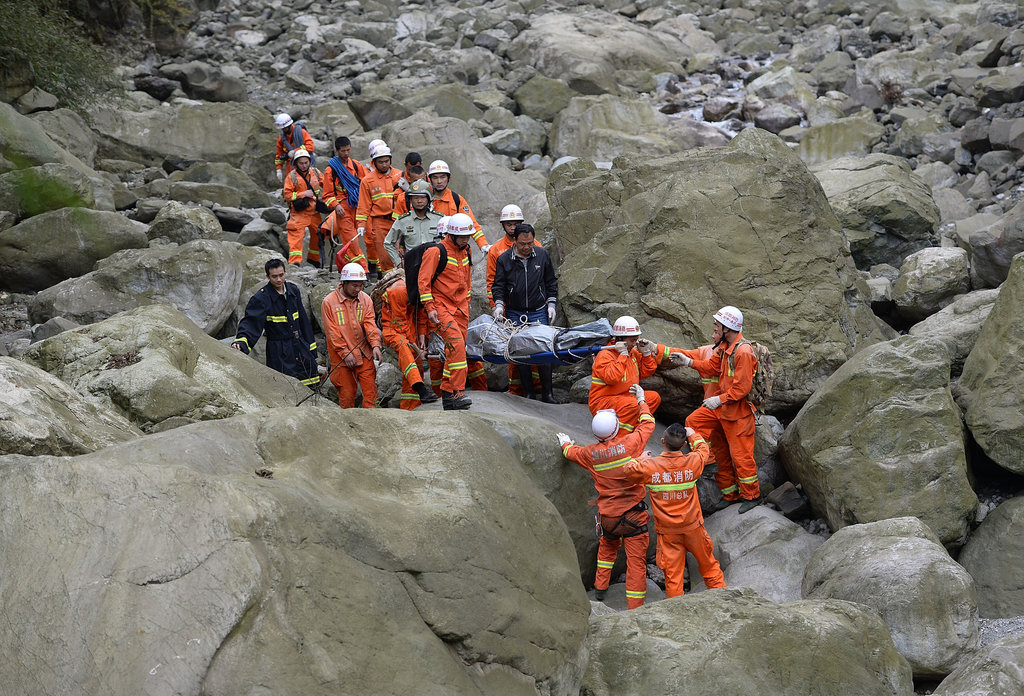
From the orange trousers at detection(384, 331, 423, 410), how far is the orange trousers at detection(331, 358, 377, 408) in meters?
0.29

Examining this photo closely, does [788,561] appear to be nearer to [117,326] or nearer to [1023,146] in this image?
[117,326]

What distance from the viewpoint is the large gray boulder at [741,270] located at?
9.77 metres

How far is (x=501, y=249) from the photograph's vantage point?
33.2 ft

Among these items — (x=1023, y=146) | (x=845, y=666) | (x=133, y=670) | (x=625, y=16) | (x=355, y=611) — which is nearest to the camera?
(x=133, y=670)

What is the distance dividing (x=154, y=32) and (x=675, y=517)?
2497 cm

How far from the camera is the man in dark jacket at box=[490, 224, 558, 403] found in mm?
9812

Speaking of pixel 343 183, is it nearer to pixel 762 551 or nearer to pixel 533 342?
pixel 533 342

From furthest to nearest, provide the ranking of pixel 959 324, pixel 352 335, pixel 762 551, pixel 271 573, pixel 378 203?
pixel 378 203
pixel 959 324
pixel 352 335
pixel 762 551
pixel 271 573

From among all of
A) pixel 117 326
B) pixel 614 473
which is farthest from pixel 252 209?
pixel 614 473

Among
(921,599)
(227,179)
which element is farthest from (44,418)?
(227,179)

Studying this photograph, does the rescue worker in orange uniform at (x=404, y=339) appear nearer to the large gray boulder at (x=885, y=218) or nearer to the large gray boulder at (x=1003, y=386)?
the large gray boulder at (x=1003, y=386)

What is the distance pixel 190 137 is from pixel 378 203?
10152 mm

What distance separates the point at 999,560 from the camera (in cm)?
785

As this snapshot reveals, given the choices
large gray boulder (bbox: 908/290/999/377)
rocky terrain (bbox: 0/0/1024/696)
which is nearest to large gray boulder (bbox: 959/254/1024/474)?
rocky terrain (bbox: 0/0/1024/696)
